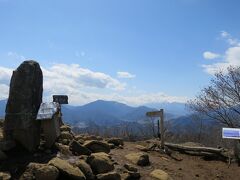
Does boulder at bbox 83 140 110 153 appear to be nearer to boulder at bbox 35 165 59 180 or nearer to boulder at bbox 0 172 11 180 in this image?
boulder at bbox 35 165 59 180

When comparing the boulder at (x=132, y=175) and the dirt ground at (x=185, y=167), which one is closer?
the boulder at (x=132, y=175)

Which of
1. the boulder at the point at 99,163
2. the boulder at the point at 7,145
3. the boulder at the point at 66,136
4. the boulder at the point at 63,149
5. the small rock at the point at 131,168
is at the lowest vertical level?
the small rock at the point at 131,168

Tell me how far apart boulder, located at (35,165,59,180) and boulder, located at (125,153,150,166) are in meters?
3.59

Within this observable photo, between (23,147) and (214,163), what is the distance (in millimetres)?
7550

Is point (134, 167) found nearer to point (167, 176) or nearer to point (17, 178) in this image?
point (167, 176)

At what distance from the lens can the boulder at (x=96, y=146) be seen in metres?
12.6

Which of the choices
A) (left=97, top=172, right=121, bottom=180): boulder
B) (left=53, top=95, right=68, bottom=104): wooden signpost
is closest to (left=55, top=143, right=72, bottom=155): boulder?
(left=97, top=172, right=121, bottom=180): boulder

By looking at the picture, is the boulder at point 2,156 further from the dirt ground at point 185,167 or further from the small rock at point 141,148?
the small rock at point 141,148

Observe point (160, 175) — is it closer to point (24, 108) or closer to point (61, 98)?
point (24, 108)

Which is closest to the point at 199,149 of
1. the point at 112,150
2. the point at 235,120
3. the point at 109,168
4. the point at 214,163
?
the point at 214,163

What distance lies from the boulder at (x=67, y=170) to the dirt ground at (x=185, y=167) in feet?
7.40

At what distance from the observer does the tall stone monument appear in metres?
11.3

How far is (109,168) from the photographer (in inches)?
A: 435

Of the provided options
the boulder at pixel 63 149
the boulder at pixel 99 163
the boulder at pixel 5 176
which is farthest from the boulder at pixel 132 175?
the boulder at pixel 5 176
